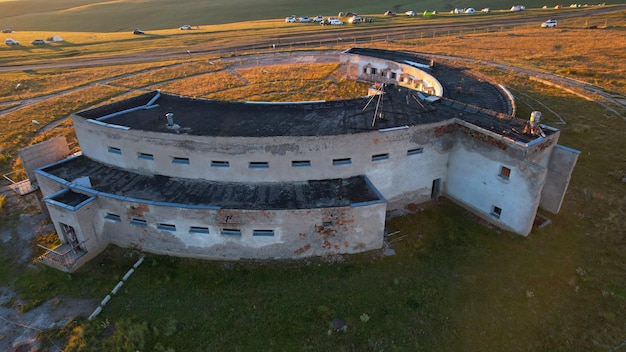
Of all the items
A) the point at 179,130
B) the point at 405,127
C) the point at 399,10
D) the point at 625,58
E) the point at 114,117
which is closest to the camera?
the point at 405,127

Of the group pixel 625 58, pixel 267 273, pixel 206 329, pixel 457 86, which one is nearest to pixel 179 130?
pixel 267 273

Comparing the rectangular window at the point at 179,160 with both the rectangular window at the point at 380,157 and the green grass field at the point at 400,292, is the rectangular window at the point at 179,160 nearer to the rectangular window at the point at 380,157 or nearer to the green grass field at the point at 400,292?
the green grass field at the point at 400,292

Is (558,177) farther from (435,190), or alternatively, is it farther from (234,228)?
(234,228)

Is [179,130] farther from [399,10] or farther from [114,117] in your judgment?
[399,10]

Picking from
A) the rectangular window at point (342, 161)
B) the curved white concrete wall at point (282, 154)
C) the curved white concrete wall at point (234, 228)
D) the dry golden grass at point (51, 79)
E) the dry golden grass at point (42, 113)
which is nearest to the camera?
the curved white concrete wall at point (234, 228)

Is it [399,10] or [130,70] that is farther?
[399,10]


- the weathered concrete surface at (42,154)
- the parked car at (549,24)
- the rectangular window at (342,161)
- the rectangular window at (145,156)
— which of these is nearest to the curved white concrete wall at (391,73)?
the rectangular window at (342,161)

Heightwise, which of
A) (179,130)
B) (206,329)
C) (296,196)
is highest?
(179,130)
